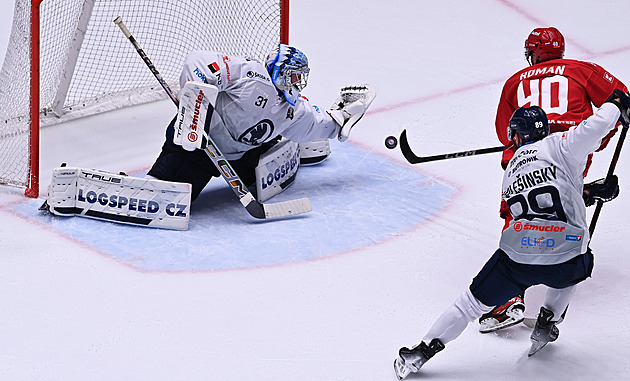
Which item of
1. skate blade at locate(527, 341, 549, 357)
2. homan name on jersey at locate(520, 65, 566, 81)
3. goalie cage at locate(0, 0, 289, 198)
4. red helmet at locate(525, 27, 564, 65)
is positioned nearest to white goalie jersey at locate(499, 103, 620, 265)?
skate blade at locate(527, 341, 549, 357)

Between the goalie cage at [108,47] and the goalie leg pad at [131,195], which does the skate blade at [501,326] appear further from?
the goalie cage at [108,47]

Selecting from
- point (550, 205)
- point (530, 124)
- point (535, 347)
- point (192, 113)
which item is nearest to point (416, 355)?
point (535, 347)

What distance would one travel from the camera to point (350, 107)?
4.79 metres

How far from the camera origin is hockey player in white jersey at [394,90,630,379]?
3105 mm

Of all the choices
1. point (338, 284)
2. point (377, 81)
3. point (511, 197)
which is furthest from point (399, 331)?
point (377, 81)

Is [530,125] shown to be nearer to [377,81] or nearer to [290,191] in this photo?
[290,191]

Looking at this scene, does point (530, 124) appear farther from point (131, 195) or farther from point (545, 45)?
point (131, 195)

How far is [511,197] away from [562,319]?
0.53m

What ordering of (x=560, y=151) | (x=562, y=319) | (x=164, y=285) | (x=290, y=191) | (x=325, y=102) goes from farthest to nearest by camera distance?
(x=325, y=102), (x=290, y=191), (x=164, y=285), (x=562, y=319), (x=560, y=151)

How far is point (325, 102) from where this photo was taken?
5621mm

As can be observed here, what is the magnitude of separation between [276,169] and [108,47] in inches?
59.4

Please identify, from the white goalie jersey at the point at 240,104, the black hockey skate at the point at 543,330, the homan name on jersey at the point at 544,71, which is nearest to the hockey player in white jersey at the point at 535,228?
the black hockey skate at the point at 543,330

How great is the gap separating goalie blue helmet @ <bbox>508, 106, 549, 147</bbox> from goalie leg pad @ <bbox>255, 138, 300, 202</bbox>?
1498 mm

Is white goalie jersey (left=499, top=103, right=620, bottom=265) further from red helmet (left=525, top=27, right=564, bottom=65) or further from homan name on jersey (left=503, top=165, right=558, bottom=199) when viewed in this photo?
red helmet (left=525, top=27, right=564, bottom=65)
